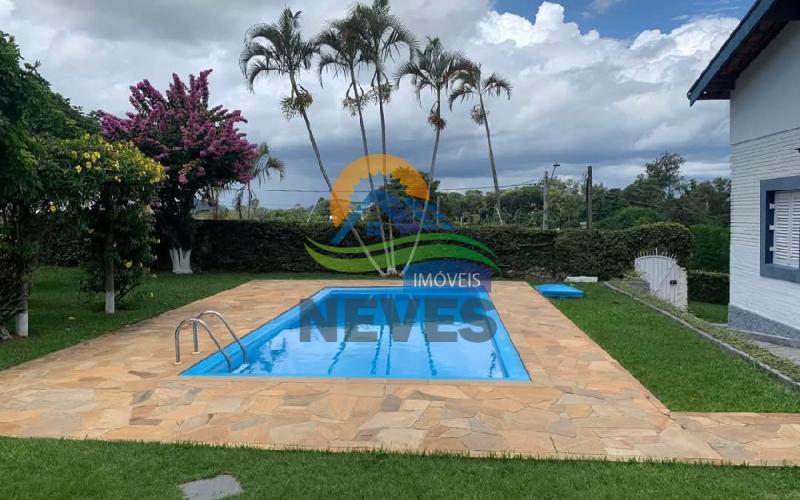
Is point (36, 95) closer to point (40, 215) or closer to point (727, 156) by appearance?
point (40, 215)

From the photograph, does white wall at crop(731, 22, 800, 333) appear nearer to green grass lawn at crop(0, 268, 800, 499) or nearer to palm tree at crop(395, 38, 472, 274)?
green grass lawn at crop(0, 268, 800, 499)

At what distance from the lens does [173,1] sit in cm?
1084

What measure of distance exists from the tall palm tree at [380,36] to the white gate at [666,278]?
30.3 feet

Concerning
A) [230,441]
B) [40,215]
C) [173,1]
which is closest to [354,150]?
[173,1]

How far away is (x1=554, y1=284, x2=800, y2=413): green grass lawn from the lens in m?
5.29

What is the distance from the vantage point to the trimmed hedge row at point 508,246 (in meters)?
15.7

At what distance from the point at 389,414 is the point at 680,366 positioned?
3916 mm

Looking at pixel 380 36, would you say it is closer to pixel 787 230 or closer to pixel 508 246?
pixel 508 246

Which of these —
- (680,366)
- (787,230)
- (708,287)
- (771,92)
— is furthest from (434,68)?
(680,366)

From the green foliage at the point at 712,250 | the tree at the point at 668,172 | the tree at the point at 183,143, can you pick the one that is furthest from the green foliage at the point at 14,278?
the tree at the point at 668,172

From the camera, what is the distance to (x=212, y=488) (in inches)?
142

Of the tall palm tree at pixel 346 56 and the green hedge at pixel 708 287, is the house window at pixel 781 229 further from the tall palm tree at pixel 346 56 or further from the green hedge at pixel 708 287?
the tall palm tree at pixel 346 56

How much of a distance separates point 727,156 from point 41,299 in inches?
598

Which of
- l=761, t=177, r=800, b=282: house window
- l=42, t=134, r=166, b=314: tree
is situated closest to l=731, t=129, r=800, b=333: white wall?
l=761, t=177, r=800, b=282: house window
